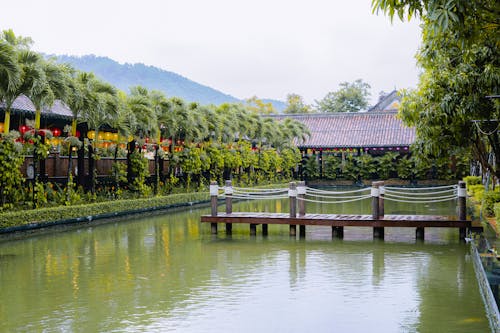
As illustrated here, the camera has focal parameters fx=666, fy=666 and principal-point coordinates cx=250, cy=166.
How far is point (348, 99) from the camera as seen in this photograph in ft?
203

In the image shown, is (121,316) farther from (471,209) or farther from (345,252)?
(471,209)

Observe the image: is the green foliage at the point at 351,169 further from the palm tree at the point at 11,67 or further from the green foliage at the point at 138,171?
the palm tree at the point at 11,67

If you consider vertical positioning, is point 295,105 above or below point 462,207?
above

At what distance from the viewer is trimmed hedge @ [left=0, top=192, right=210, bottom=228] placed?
595 inches

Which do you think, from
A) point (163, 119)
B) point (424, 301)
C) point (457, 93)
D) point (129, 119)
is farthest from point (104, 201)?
point (424, 301)

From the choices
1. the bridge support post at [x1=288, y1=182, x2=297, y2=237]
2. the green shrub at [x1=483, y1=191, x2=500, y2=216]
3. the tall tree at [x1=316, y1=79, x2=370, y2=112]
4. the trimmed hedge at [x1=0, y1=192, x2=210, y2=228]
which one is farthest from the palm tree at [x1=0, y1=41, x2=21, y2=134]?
the tall tree at [x1=316, y1=79, x2=370, y2=112]

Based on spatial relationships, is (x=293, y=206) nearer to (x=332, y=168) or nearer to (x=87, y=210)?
(x=87, y=210)

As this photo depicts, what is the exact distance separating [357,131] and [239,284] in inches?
1419

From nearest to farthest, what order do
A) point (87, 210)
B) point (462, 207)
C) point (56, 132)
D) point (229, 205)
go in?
1. point (462, 207)
2. point (229, 205)
3. point (87, 210)
4. point (56, 132)

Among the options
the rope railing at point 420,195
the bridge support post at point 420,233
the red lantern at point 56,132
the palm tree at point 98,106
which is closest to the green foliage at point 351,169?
the rope railing at point 420,195

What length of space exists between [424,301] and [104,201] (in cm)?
1365

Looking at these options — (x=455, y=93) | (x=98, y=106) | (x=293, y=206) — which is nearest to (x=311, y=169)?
(x=98, y=106)

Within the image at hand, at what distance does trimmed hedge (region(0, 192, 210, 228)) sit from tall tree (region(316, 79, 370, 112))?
38948mm

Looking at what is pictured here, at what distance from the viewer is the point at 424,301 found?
8172 mm
